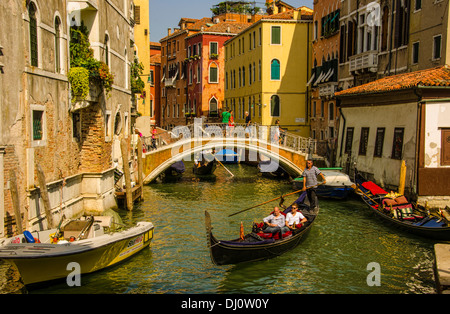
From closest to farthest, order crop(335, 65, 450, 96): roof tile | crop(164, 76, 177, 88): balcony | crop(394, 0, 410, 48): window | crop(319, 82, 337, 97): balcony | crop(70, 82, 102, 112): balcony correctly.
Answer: crop(70, 82, 102, 112): balcony < crop(335, 65, 450, 96): roof tile < crop(394, 0, 410, 48): window < crop(319, 82, 337, 97): balcony < crop(164, 76, 177, 88): balcony

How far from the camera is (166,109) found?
42.3 m

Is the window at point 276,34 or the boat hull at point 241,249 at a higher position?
the window at point 276,34

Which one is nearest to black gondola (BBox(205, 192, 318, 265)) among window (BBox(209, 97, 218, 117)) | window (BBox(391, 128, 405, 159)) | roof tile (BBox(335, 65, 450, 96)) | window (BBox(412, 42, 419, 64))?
window (BBox(391, 128, 405, 159))

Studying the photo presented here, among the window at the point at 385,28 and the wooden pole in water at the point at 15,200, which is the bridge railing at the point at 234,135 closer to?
the window at the point at 385,28

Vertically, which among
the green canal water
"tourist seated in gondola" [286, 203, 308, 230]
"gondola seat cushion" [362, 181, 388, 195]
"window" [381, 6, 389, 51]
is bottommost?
the green canal water

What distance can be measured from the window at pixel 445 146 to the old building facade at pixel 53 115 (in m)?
7.89

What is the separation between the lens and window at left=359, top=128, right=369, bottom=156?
Result: 16.3m

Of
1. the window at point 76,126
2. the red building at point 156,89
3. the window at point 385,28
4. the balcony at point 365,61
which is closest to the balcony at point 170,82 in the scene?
the red building at point 156,89

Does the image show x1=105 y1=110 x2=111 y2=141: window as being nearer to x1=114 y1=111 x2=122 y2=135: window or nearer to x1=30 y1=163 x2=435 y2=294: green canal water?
x1=114 y1=111 x2=122 y2=135: window

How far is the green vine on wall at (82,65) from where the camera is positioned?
35.7 feet

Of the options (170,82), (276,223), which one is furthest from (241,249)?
(170,82)

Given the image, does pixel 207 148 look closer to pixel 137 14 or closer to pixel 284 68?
pixel 137 14

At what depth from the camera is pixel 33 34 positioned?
923cm

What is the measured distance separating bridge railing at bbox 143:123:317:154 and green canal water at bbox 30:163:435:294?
4757 millimetres
